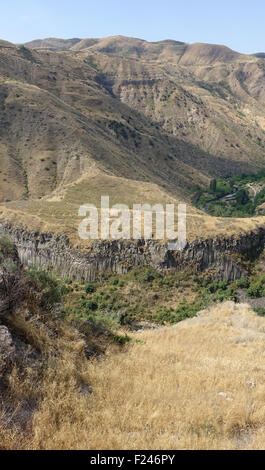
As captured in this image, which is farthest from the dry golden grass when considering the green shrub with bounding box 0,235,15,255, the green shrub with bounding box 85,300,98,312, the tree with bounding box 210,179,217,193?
the tree with bounding box 210,179,217,193

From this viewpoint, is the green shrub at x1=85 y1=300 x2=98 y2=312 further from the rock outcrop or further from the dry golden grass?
the rock outcrop

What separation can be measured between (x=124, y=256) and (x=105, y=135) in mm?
62073

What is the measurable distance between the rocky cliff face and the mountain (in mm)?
4841

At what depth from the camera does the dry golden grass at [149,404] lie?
4.71 meters

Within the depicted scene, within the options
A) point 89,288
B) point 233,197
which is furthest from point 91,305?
point 233,197

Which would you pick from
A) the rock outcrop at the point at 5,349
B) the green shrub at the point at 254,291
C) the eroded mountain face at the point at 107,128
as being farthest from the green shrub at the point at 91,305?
the eroded mountain face at the point at 107,128

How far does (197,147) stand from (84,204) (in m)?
97.9

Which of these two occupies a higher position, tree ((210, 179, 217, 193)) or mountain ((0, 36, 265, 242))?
mountain ((0, 36, 265, 242))

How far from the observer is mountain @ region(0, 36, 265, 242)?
189 ft

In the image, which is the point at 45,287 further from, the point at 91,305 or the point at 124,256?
the point at 124,256

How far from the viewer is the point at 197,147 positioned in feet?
436

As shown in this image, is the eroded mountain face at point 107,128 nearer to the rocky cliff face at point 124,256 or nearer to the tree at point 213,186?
the tree at point 213,186

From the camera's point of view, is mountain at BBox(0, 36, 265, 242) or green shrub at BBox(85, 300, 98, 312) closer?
green shrub at BBox(85, 300, 98, 312)
